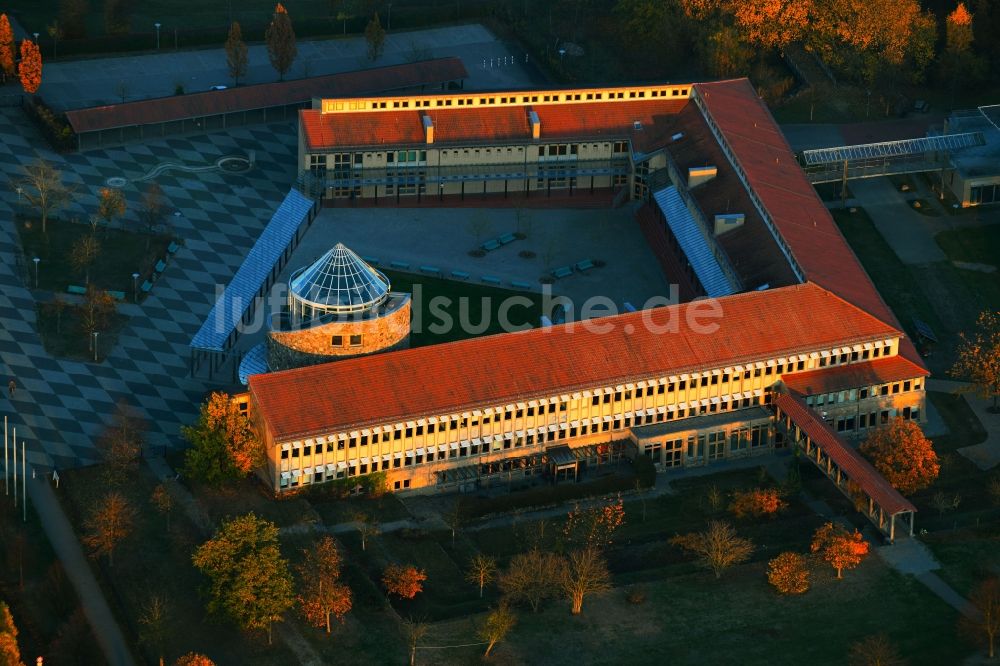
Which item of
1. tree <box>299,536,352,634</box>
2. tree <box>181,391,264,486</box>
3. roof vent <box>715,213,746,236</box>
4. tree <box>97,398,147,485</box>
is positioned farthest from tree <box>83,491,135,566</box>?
roof vent <box>715,213,746,236</box>

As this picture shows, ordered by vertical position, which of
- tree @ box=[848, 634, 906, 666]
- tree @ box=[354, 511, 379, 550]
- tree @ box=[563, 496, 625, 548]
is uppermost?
tree @ box=[354, 511, 379, 550]

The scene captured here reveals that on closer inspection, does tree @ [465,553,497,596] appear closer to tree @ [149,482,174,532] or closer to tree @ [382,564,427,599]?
tree @ [382,564,427,599]

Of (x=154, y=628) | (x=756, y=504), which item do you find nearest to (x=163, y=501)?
(x=154, y=628)

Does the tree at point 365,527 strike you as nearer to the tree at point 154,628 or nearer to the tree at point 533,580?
the tree at point 533,580

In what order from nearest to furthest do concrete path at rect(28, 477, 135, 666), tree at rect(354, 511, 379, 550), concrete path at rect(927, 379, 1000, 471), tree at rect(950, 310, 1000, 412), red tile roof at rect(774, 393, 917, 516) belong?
concrete path at rect(28, 477, 135, 666) < tree at rect(354, 511, 379, 550) < red tile roof at rect(774, 393, 917, 516) < concrete path at rect(927, 379, 1000, 471) < tree at rect(950, 310, 1000, 412)

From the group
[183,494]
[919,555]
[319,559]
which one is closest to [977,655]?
[919,555]

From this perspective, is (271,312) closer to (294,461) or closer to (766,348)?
(294,461)

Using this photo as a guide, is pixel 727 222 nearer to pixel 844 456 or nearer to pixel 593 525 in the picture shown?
pixel 844 456
